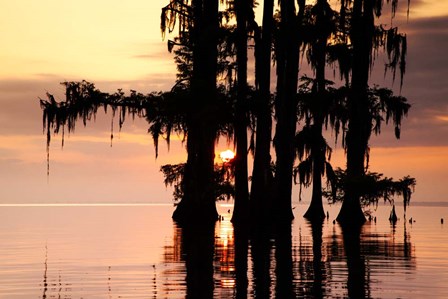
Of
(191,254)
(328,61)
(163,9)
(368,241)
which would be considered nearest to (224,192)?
(328,61)

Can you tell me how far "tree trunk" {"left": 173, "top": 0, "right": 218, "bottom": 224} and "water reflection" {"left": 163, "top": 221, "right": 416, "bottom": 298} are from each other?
1058 cm

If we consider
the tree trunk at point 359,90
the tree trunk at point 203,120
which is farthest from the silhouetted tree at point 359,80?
the tree trunk at point 203,120

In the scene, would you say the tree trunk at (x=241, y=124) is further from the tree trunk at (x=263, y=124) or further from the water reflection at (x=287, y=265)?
the water reflection at (x=287, y=265)

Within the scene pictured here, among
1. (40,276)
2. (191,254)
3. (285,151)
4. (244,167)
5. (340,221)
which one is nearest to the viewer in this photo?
(40,276)

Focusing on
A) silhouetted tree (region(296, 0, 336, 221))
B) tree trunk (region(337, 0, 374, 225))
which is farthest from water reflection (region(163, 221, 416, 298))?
silhouetted tree (region(296, 0, 336, 221))

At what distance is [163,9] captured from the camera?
4566 centimetres

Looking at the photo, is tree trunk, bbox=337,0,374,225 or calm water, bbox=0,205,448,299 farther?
tree trunk, bbox=337,0,374,225

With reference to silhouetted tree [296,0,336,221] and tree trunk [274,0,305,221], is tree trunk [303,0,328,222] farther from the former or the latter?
tree trunk [274,0,305,221]

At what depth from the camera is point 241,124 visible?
143 feet

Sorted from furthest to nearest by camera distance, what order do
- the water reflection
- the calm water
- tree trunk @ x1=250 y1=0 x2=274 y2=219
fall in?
tree trunk @ x1=250 y1=0 x2=274 y2=219, the calm water, the water reflection

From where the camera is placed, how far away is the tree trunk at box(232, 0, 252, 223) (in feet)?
142

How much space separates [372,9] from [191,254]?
84.3 feet

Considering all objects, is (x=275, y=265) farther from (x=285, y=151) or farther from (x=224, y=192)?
(x=224, y=192)

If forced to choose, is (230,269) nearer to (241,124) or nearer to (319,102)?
(241,124)
